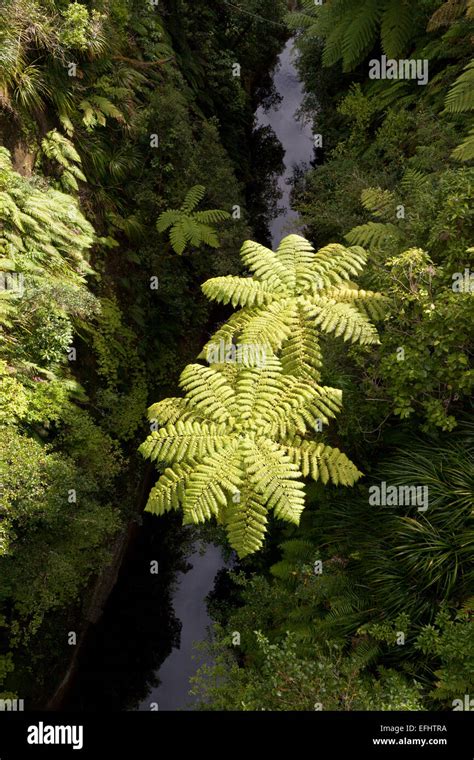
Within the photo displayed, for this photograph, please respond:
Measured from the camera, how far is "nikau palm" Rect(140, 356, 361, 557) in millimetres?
4070

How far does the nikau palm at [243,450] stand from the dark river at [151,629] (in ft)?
7.44

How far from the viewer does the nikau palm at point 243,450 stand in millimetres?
4070

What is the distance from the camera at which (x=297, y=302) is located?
198 inches

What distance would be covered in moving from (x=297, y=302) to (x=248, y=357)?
33.9 inches

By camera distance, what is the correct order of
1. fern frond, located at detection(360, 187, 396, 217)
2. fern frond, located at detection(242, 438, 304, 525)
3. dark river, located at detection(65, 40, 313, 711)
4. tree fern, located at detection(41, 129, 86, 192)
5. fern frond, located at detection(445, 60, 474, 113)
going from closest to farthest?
fern frond, located at detection(242, 438, 304, 525) < fern frond, located at detection(445, 60, 474, 113) < fern frond, located at detection(360, 187, 396, 217) < tree fern, located at detection(41, 129, 86, 192) < dark river, located at detection(65, 40, 313, 711)

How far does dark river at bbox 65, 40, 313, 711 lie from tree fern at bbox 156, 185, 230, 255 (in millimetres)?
1512

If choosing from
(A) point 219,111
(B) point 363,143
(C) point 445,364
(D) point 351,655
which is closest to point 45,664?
(D) point 351,655

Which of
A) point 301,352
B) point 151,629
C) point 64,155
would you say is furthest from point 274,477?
point 64,155

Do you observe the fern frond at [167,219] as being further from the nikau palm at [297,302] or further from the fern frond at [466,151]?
the fern frond at [466,151]

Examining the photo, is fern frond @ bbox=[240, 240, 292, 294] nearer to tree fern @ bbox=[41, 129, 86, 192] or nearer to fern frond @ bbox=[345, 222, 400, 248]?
fern frond @ bbox=[345, 222, 400, 248]

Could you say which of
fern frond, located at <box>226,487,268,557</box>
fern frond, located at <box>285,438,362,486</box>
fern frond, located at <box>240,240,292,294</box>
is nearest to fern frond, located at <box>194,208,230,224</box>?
fern frond, located at <box>240,240,292,294</box>

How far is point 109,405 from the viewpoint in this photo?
6.59 metres

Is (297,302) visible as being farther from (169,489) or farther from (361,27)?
(361,27)

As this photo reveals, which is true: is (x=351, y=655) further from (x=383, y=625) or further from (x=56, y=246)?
(x=56, y=246)
